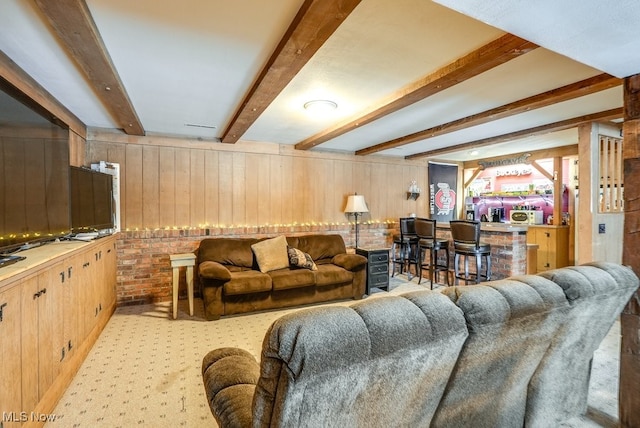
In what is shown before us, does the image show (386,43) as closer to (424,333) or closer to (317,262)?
(424,333)

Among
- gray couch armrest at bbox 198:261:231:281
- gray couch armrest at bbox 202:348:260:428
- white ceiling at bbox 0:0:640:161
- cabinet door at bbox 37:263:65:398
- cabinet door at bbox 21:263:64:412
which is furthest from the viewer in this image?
gray couch armrest at bbox 198:261:231:281

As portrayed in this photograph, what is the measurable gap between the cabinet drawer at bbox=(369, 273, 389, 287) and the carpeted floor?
1.57 metres

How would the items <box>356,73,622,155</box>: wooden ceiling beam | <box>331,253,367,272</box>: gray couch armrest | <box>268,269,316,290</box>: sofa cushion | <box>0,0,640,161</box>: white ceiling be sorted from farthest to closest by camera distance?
1. <box>331,253,367,272</box>: gray couch armrest
2. <box>268,269,316,290</box>: sofa cushion
3. <box>356,73,622,155</box>: wooden ceiling beam
4. <box>0,0,640,161</box>: white ceiling

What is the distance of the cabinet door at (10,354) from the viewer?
1415mm

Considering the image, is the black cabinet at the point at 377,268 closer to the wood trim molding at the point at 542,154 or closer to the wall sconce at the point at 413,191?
the wall sconce at the point at 413,191

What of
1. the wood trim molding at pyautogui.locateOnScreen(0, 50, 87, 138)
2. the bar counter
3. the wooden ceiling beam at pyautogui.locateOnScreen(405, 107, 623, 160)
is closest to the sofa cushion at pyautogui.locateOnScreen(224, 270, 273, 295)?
the wood trim molding at pyautogui.locateOnScreen(0, 50, 87, 138)

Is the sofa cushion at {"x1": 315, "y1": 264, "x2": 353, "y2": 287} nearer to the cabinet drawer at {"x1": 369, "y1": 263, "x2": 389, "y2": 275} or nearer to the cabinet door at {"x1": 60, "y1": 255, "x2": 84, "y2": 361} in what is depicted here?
the cabinet drawer at {"x1": 369, "y1": 263, "x2": 389, "y2": 275}

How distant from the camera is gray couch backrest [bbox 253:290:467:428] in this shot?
810 mm

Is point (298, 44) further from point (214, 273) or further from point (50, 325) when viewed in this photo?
point (214, 273)

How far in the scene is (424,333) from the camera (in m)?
1.00

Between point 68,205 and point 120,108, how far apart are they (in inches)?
42.2

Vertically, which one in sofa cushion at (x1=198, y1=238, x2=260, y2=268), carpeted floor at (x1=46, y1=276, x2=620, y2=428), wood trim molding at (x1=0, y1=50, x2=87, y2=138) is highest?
wood trim molding at (x1=0, y1=50, x2=87, y2=138)

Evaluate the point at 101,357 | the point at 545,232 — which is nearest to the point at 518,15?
the point at 101,357

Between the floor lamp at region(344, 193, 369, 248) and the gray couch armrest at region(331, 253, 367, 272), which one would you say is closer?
the gray couch armrest at region(331, 253, 367, 272)
